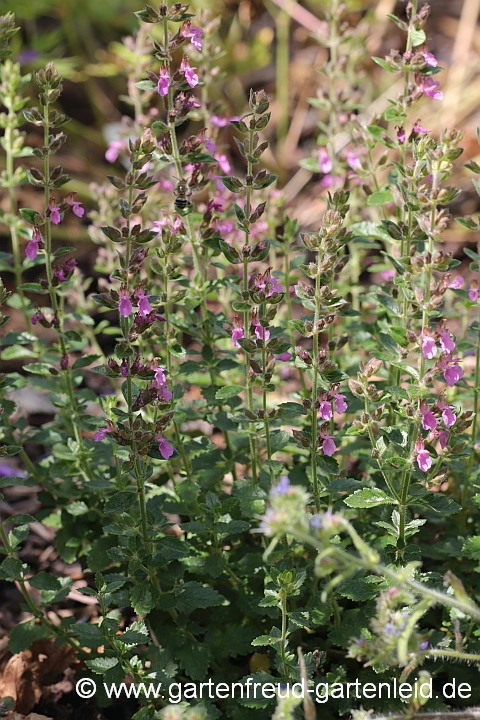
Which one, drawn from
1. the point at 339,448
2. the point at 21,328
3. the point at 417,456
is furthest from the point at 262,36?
the point at 417,456

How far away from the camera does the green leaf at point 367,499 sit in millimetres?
2266

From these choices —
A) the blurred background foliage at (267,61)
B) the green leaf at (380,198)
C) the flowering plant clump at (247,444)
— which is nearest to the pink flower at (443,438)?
the flowering plant clump at (247,444)

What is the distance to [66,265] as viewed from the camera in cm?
267

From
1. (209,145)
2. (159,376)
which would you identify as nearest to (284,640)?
(159,376)

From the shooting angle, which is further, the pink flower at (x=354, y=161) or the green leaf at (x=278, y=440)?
the pink flower at (x=354, y=161)

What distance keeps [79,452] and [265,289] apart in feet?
3.26

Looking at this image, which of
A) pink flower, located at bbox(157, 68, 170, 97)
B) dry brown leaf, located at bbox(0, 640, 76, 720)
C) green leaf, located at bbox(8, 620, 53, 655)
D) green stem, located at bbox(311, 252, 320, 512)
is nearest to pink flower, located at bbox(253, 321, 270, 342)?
green stem, located at bbox(311, 252, 320, 512)

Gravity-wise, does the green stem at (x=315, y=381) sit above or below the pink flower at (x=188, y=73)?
below

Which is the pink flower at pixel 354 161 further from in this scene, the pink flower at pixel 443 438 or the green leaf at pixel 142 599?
the green leaf at pixel 142 599

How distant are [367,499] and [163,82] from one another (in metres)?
1.40

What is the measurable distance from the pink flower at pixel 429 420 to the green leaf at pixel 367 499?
0.83 feet

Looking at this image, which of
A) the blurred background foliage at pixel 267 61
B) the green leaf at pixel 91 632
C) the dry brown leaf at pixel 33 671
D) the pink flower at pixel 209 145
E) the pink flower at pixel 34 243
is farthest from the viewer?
the blurred background foliage at pixel 267 61

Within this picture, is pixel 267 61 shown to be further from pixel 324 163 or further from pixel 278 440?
pixel 278 440

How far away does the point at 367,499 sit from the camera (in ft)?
7.54
